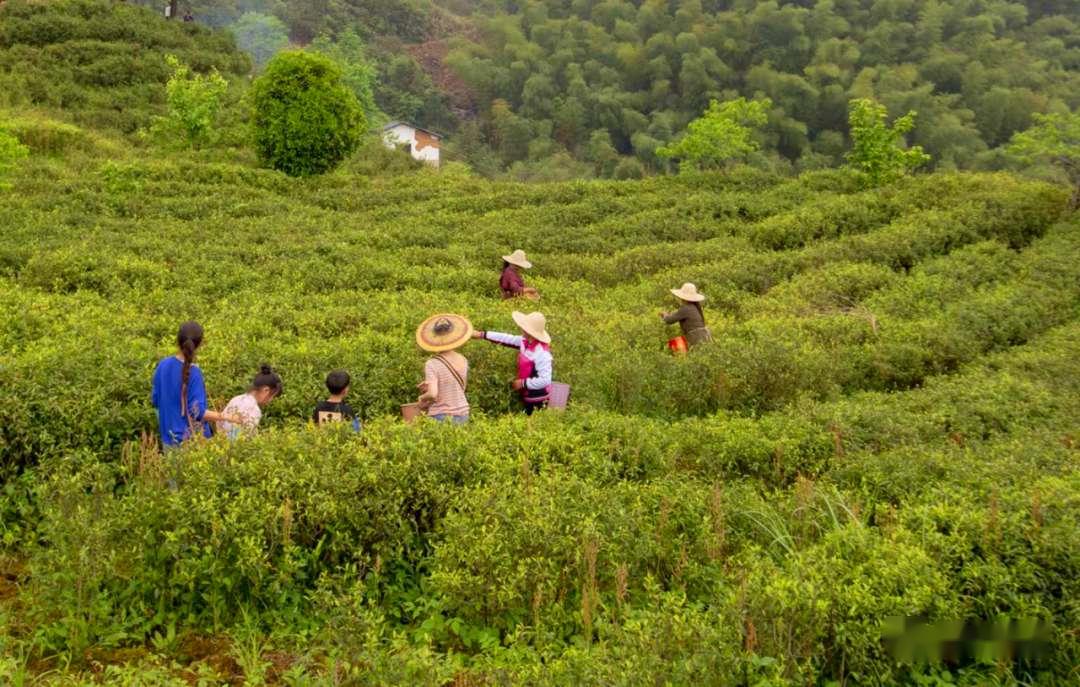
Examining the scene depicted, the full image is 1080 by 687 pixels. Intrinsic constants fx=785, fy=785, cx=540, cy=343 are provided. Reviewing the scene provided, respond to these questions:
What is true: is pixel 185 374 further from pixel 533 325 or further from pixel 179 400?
pixel 533 325

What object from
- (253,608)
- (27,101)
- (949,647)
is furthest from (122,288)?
(27,101)

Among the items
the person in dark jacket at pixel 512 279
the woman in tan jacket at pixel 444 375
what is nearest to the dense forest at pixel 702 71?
the person in dark jacket at pixel 512 279

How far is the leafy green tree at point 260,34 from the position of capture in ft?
199

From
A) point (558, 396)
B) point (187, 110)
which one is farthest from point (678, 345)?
point (187, 110)

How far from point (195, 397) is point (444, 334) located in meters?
1.99

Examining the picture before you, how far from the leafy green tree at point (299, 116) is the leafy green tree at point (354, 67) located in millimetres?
6081

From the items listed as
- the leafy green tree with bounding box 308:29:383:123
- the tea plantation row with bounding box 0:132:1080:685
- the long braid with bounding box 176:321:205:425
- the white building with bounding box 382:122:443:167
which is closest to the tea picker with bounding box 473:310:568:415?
the tea plantation row with bounding box 0:132:1080:685

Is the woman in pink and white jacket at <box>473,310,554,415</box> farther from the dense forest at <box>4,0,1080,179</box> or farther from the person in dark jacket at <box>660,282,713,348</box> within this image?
the dense forest at <box>4,0,1080,179</box>

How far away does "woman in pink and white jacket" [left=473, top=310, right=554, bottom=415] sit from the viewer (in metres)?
7.10

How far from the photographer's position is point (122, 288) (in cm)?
1038

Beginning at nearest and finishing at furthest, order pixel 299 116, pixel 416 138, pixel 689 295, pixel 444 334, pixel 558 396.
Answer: pixel 444 334 < pixel 558 396 < pixel 689 295 < pixel 299 116 < pixel 416 138

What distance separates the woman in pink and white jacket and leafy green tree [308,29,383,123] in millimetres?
25234

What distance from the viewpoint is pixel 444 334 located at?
6508 mm

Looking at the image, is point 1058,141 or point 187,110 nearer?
point 1058,141
